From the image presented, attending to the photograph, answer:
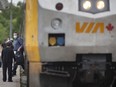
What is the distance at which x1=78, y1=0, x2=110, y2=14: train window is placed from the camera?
710 cm

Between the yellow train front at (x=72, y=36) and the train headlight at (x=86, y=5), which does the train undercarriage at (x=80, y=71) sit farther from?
the train headlight at (x=86, y=5)

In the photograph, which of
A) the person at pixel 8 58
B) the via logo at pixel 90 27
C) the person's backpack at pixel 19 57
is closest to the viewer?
the via logo at pixel 90 27

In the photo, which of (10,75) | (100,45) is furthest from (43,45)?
(10,75)

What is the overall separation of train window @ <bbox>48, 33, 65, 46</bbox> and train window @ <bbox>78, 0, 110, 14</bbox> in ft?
1.72

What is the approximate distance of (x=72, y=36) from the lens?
7.06 m

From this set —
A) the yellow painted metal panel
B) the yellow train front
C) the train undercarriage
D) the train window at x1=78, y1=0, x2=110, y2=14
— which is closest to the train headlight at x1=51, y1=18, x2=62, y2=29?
the yellow train front

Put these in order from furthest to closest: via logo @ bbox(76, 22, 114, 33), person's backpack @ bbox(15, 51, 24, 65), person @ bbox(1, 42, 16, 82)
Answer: person @ bbox(1, 42, 16, 82)
person's backpack @ bbox(15, 51, 24, 65)
via logo @ bbox(76, 22, 114, 33)

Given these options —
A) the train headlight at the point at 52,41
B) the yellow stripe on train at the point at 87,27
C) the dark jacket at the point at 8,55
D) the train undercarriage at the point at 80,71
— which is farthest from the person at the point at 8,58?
the yellow stripe on train at the point at 87,27

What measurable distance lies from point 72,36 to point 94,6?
1.89ft

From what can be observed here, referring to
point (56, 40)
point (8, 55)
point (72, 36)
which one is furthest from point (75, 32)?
point (8, 55)

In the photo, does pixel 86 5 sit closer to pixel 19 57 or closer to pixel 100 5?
pixel 100 5

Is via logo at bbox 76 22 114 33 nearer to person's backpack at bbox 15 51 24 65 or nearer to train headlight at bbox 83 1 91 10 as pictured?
train headlight at bbox 83 1 91 10

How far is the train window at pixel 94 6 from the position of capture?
7.10 meters

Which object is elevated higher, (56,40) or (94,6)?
(94,6)
